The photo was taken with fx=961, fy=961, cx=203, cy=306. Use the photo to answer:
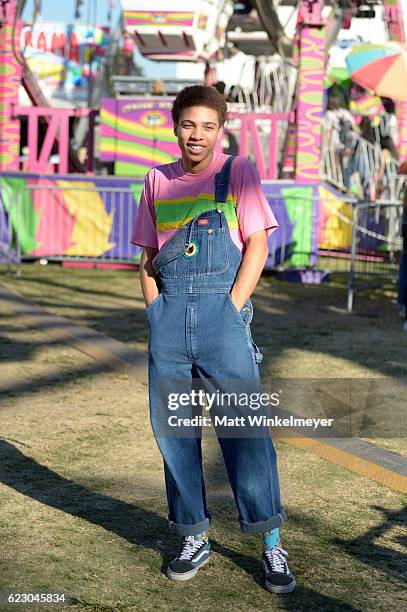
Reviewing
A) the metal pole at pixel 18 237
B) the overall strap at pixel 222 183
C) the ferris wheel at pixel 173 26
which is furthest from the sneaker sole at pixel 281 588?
the ferris wheel at pixel 173 26

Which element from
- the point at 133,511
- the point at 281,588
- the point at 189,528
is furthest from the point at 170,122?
the point at 281,588

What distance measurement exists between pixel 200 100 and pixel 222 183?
32 cm

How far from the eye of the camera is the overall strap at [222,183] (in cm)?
352

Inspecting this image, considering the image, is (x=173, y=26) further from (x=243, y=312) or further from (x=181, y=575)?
(x=181, y=575)

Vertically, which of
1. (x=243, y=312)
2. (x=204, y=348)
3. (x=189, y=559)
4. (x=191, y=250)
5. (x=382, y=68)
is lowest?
(x=189, y=559)

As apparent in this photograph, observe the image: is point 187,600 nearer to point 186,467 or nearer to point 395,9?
point 186,467

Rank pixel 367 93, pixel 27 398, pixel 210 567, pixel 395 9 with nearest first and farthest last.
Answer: pixel 210 567 → pixel 27 398 → pixel 395 9 → pixel 367 93

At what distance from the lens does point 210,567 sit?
12.4ft

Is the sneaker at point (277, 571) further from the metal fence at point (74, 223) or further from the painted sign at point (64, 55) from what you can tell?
the painted sign at point (64, 55)

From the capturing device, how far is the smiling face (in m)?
3.55

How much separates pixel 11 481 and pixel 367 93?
2482cm

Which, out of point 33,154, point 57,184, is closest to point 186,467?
point 57,184

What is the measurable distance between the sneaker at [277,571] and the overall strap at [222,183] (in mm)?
1344

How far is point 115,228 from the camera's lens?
51.6ft
